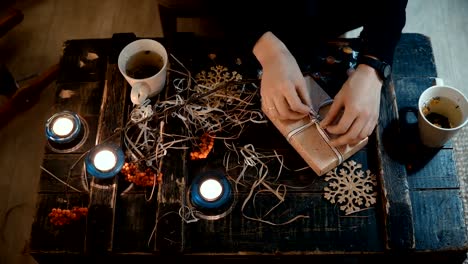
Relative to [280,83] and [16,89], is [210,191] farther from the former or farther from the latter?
[16,89]

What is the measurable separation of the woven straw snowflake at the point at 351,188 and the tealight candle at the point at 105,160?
484mm

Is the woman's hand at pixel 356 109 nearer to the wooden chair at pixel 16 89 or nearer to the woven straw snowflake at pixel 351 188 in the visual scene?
the woven straw snowflake at pixel 351 188

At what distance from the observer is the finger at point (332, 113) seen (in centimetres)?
98

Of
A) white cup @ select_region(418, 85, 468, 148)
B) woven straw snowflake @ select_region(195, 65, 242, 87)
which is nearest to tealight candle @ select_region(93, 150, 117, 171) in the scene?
woven straw snowflake @ select_region(195, 65, 242, 87)

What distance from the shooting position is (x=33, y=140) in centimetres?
162

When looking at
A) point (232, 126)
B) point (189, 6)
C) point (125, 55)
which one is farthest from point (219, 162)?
point (189, 6)

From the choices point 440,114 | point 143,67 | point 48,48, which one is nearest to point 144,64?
point 143,67

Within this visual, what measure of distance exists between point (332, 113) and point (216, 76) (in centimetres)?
33

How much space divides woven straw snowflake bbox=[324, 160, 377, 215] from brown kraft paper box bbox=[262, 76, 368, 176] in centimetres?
3

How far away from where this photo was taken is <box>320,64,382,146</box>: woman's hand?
38.0 inches

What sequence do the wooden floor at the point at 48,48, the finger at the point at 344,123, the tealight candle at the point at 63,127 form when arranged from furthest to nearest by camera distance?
1. the wooden floor at the point at 48,48
2. the tealight candle at the point at 63,127
3. the finger at the point at 344,123

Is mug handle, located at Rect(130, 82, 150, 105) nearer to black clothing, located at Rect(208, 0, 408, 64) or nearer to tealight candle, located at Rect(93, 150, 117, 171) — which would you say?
tealight candle, located at Rect(93, 150, 117, 171)

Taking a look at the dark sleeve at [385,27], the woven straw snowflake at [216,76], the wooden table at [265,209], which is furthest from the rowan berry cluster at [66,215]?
the dark sleeve at [385,27]

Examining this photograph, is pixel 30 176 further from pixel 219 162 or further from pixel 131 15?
pixel 219 162
